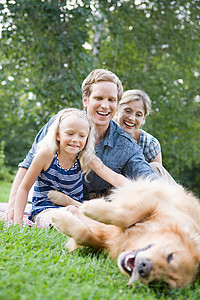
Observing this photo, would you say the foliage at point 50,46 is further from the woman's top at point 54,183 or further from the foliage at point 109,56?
the woman's top at point 54,183

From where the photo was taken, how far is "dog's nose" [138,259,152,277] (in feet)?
4.72

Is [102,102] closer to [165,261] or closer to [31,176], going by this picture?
[31,176]

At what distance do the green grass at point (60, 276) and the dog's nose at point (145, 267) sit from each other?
57 millimetres

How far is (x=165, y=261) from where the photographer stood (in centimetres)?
148

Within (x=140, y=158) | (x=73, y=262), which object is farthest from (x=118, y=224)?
(x=140, y=158)

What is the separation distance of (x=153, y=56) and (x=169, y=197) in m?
7.00

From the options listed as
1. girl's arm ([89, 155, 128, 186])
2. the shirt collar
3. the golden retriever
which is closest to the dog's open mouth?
the golden retriever

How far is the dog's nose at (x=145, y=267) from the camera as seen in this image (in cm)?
144

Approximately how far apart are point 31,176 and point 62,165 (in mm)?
287

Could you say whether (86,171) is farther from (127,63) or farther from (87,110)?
(127,63)

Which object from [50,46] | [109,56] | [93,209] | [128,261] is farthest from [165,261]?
[109,56]

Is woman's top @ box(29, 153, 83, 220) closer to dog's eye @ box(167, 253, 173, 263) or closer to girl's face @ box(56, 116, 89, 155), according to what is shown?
girl's face @ box(56, 116, 89, 155)

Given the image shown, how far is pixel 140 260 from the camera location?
57.4 inches

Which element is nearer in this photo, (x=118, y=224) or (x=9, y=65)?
(x=118, y=224)
